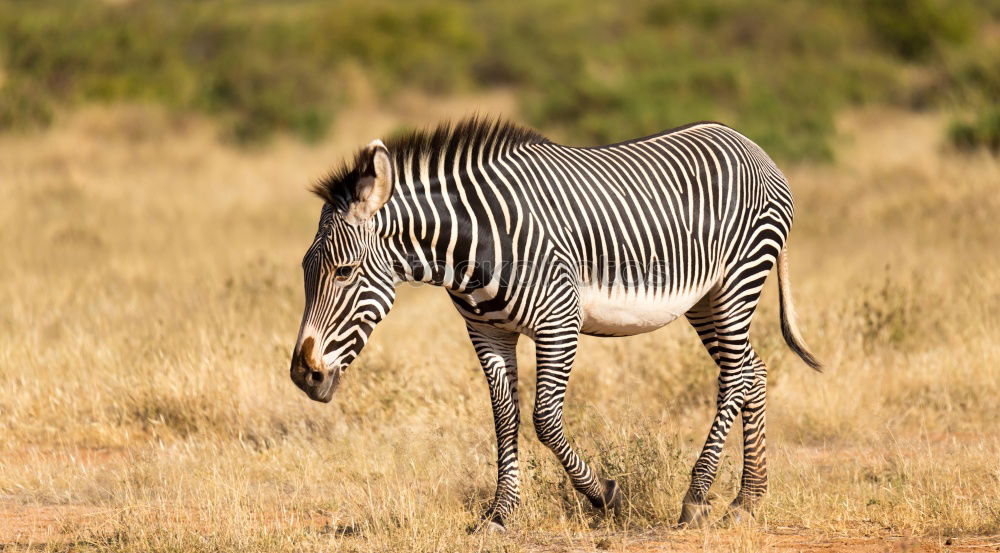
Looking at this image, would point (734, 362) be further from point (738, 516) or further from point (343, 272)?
point (343, 272)

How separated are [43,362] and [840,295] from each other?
6.31 metres

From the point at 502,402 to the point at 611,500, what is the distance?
736 mm

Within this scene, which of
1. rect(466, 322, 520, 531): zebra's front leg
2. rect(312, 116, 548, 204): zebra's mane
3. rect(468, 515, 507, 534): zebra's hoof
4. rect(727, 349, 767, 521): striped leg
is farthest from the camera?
rect(727, 349, 767, 521): striped leg

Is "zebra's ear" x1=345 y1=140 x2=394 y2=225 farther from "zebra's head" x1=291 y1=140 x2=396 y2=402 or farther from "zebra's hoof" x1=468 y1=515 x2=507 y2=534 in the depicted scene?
"zebra's hoof" x1=468 y1=515 x2=507 y2=534

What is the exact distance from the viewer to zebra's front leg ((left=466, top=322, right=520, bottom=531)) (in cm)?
547

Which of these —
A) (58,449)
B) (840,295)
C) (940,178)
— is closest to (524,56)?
(940,178)

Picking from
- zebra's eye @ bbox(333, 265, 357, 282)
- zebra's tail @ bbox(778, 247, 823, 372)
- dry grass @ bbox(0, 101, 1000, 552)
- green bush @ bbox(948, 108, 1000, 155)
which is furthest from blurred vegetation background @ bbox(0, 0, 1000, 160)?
zebra's eye @ bbox(333, 265, 357, 282)

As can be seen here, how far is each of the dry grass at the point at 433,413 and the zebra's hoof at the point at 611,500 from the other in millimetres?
83

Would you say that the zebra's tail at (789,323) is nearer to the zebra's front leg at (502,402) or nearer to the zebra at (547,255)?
the zebra at (547,255)

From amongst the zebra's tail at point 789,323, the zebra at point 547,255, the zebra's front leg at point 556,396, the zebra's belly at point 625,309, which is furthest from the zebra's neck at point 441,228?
the zebra's tail at point 789,323

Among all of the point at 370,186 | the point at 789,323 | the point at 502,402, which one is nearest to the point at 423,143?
the point at 370,186

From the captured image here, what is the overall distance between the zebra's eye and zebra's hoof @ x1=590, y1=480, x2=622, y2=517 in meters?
1.66

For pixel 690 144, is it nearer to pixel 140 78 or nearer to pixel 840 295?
pixel 840 295

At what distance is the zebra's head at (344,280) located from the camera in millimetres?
4902
